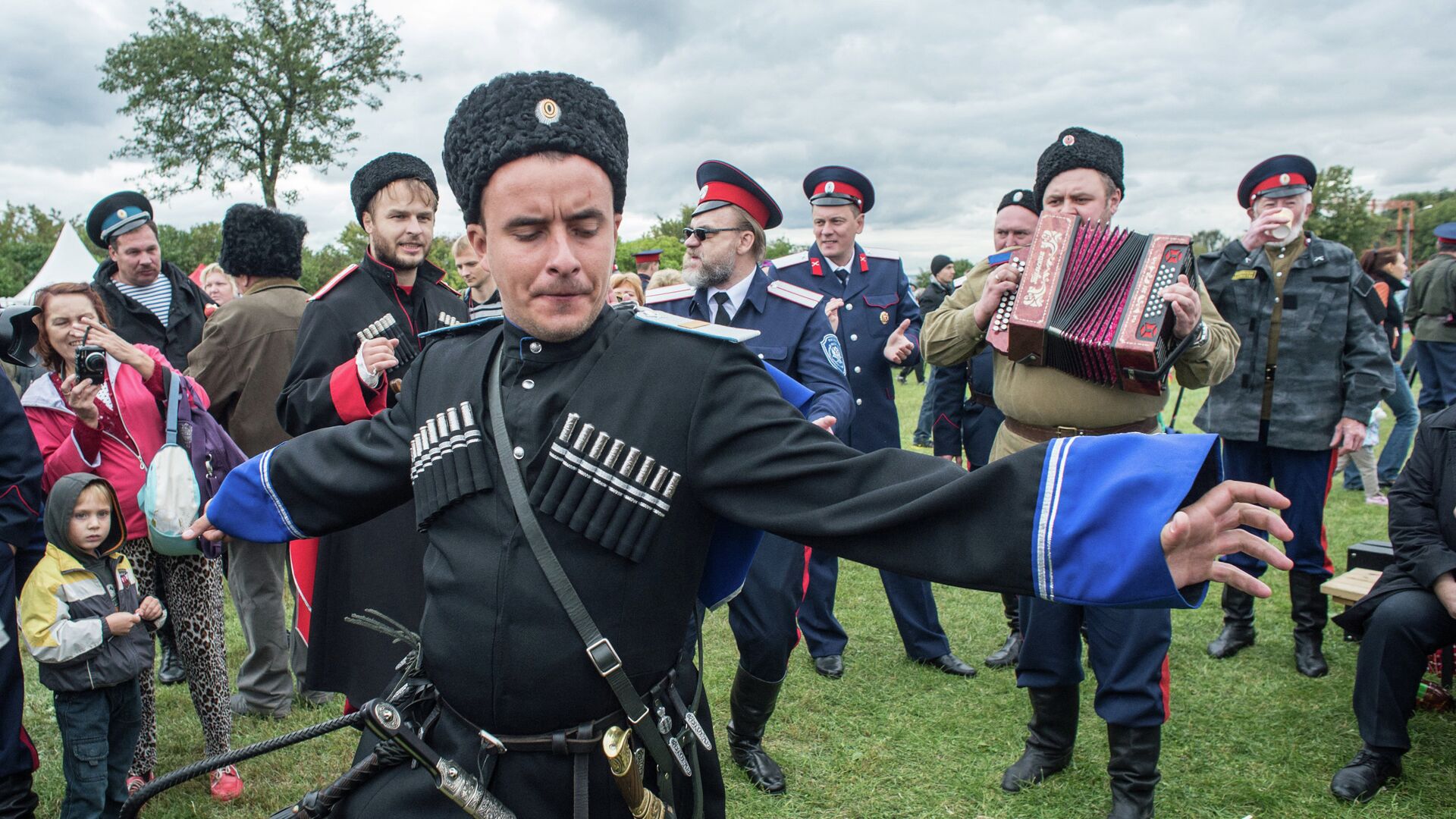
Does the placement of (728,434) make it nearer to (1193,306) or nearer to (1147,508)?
(1147,508)

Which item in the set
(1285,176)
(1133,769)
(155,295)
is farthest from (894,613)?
(155,295)

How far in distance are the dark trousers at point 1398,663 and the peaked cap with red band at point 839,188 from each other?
359cm

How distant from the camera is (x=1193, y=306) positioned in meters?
3.47

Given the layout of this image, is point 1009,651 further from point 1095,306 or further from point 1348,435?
point 1095,306

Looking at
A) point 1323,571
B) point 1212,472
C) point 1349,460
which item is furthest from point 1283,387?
point 1349,460

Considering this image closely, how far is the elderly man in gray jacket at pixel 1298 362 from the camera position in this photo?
15.9ft

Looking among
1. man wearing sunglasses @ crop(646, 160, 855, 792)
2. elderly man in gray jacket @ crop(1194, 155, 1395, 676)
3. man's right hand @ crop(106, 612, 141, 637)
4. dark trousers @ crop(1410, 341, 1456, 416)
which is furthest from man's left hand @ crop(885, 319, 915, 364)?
dark trousers @ crop(1410, 341, 1456, 416)

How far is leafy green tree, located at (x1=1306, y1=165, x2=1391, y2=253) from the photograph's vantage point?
38.8 m

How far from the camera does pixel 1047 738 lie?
3.92 m

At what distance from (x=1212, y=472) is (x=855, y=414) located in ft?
13.2

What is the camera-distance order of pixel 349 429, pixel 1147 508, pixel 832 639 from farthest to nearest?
1. pixel 832 639
2. pixel 349 429
3. pixel 1147 508

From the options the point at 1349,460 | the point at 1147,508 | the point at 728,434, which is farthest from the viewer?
the point at 1349,460

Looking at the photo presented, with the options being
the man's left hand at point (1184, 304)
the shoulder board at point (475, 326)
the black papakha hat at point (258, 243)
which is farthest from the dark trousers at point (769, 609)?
the black papakha hat at point (258, 243)

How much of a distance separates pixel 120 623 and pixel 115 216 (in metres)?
2.84
